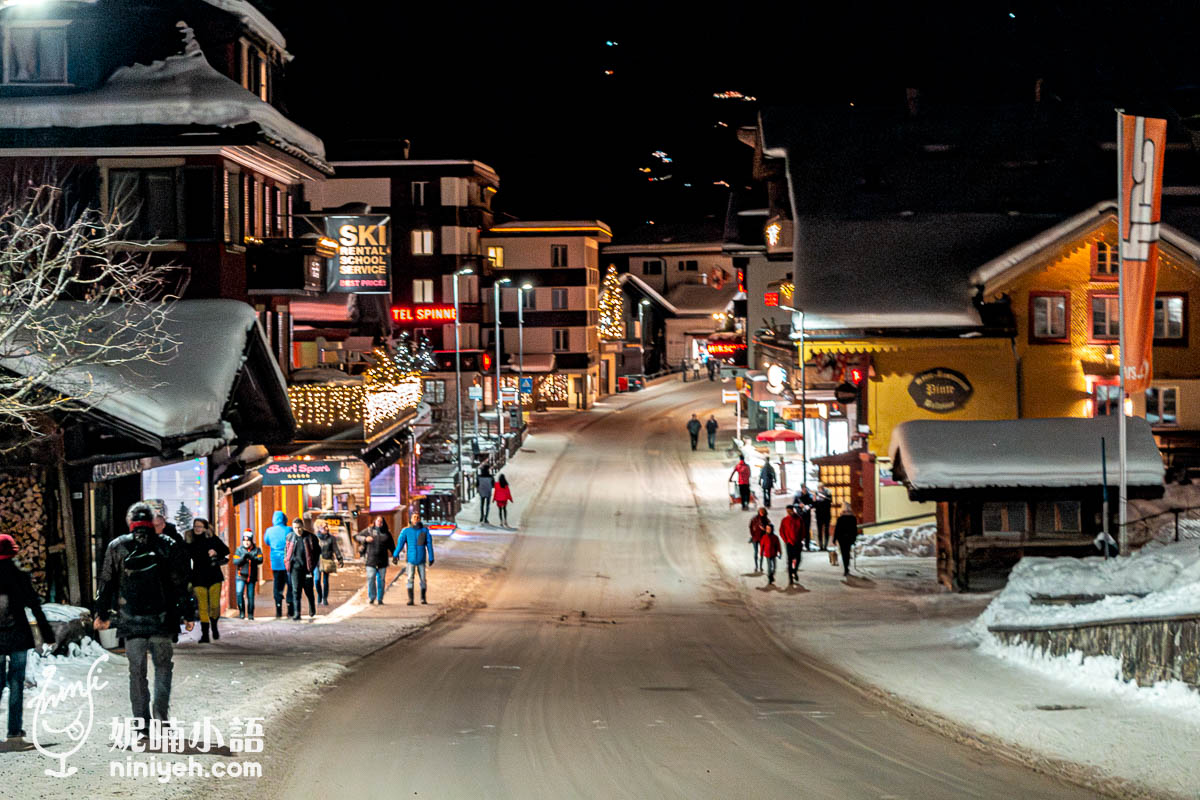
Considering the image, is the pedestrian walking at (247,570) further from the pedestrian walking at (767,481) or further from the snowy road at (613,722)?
the pedestrian walking at (767,481)

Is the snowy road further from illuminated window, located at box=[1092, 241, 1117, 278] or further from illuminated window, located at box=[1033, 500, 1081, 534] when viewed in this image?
illuminated window, located at box=[1092, 241, 1117, 278]

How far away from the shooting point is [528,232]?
8212 centimetres

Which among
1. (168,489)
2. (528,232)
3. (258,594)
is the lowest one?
(258,594)

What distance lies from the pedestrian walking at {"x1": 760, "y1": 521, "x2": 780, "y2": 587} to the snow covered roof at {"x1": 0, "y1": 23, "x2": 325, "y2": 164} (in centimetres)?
1341

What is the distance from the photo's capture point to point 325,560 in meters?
25.5

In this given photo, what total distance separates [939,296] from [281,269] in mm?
21410

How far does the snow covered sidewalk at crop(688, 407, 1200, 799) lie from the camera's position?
1122cm

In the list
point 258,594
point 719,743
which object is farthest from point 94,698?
point 258,594

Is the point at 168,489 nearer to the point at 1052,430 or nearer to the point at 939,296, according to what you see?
the point at 1052,430

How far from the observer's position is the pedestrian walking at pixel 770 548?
27984 millimetres

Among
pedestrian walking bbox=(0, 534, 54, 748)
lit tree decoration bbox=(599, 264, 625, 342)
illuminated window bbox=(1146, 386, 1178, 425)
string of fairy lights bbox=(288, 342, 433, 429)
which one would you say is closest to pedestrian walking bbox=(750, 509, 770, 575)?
string of fairy lights bbox=(288, 342, 433, 429)

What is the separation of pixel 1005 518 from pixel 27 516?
18.4 metres

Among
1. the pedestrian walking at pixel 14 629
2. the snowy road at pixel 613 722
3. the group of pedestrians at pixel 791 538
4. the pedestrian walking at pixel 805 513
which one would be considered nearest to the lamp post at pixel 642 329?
the pedestrian walking at pixel 805 513

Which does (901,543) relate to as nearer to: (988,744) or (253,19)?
(253,19)
